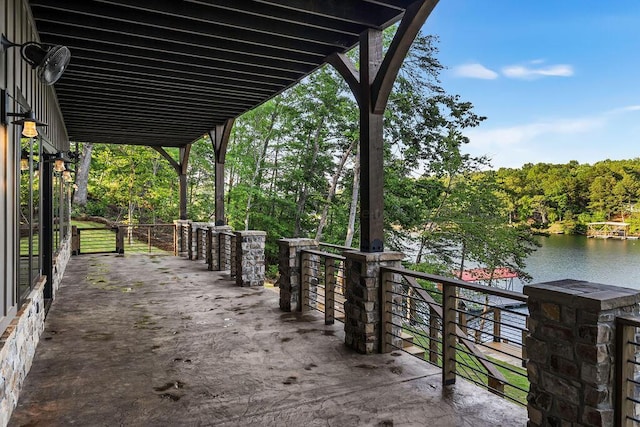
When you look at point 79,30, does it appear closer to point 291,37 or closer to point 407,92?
point 291,37

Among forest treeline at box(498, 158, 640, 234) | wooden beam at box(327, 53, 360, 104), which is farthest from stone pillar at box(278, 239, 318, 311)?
forest treeline at box(498, 158, 640, 234)

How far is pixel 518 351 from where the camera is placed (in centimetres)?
992

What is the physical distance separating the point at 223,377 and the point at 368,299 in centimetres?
146

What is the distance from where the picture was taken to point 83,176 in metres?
18.5

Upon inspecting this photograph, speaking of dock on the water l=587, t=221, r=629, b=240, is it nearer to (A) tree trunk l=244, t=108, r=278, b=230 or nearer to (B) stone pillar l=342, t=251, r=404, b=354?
(A) tree trunk l=244, t=108, r=278, b=230

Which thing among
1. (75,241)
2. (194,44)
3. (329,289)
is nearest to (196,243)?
(75,241)

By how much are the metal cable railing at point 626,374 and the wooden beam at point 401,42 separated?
8.78 ft

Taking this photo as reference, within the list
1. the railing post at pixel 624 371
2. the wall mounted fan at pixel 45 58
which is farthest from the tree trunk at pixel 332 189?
the railing post at pixel 624 371

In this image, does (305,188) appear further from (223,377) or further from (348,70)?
(223,377)

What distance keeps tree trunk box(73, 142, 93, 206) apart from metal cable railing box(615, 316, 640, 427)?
20156mm

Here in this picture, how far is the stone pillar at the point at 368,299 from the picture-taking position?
12.7 feet

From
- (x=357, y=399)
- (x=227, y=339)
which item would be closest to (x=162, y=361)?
(x=227, y=339)

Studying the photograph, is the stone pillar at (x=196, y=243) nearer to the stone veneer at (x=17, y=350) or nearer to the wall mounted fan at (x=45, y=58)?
the stone veneer at (x=17, y=350)

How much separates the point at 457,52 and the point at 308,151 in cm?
1511
